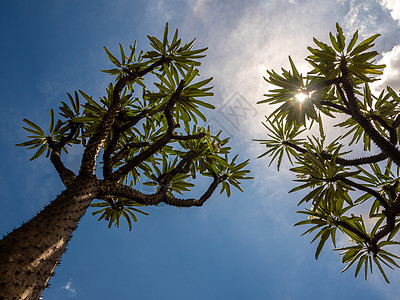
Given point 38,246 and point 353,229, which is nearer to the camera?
point 38,246

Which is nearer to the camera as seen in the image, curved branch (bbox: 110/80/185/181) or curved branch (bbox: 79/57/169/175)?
curved branch (bbox: 79/57/169/175)

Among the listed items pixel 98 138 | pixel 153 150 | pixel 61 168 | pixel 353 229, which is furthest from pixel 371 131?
pixel 61 168

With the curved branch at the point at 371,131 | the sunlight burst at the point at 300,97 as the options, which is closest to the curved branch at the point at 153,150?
the sunlight burst at the point at 300,97

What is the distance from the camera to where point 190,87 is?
2.95m

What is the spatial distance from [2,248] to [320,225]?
3.23 metres

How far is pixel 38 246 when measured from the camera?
1599mm

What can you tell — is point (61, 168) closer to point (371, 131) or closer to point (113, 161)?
point (113, 161)

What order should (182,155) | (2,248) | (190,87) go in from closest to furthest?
(2,248)
(190,87)
(182,155)

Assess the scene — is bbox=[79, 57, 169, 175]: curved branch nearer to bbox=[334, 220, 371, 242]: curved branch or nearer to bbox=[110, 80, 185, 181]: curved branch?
bbox=[110, 80, 185, 181]: curved branch

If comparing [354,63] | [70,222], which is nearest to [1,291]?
[70,222]

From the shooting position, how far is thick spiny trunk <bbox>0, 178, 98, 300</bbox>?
1376 mm

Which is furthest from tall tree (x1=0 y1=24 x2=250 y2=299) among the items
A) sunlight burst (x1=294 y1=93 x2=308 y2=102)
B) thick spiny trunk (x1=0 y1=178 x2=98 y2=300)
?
sunlight burst (x1=294 y1=93 x2=308 y2=102)

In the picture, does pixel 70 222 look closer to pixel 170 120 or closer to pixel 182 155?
pixel 170 120

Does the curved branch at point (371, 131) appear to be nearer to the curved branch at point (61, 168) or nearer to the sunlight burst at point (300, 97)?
the sunlight burst at point (300, 97)
